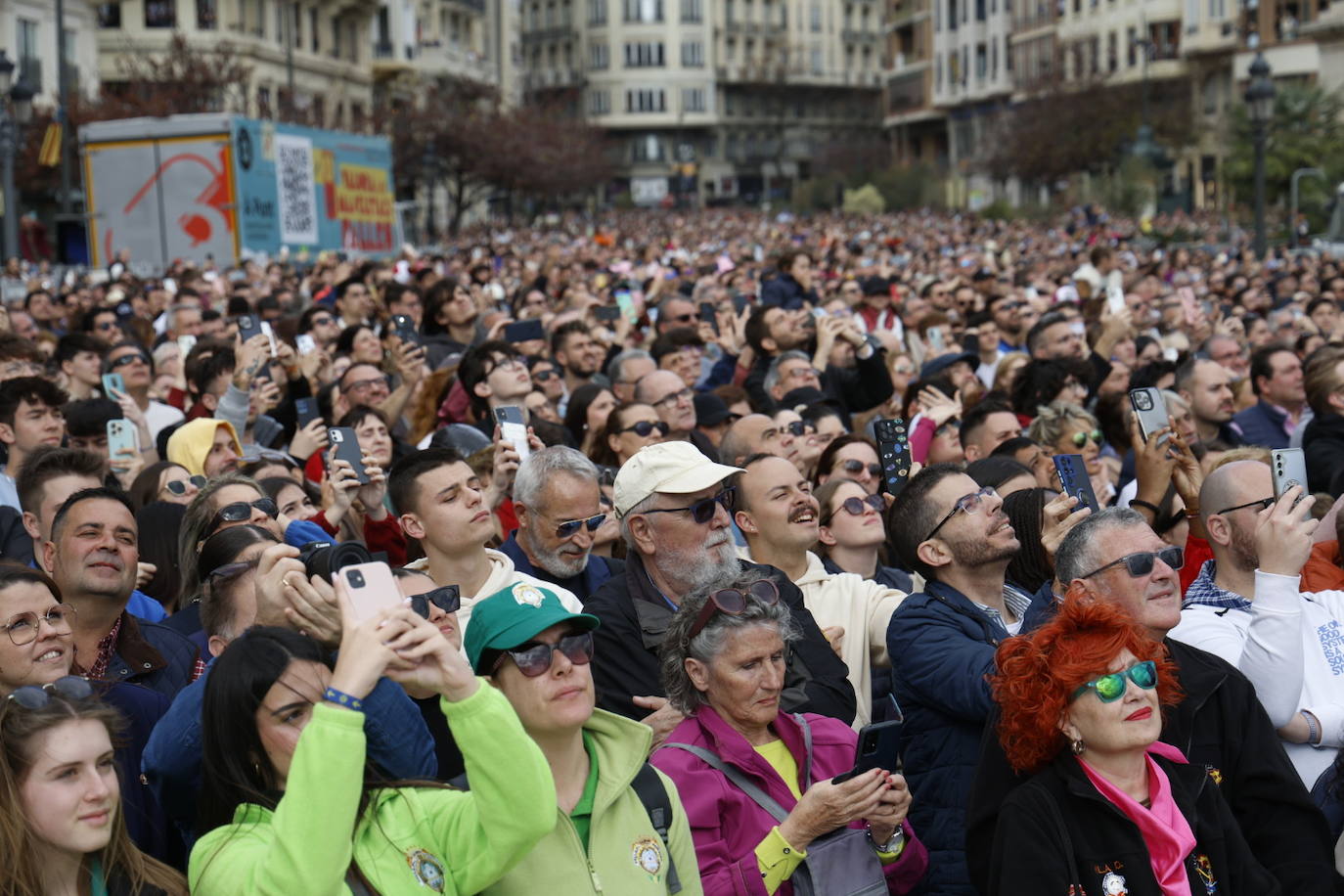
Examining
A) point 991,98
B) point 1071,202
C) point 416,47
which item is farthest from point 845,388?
point 991,98

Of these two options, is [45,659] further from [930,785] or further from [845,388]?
[845,388]

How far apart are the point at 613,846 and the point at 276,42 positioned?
61380 millimetres

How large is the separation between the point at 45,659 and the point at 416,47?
245 feet

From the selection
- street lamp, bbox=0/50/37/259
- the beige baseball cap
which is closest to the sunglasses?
the beige baseball cap

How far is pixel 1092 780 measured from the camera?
4363mm

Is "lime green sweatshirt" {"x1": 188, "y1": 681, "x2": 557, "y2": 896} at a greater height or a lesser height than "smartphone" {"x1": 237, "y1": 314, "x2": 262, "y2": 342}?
lesser

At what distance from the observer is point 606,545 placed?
7.64 m

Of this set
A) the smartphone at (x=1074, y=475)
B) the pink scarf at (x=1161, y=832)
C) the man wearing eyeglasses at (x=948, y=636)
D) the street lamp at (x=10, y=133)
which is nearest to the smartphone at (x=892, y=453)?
the smartphone at (x=1074, y=475)

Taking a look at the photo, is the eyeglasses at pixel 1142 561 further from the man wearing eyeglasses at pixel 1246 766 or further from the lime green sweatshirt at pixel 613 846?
the lime green sweatshirt at pixel 613 846

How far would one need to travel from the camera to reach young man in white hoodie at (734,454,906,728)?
236 inches

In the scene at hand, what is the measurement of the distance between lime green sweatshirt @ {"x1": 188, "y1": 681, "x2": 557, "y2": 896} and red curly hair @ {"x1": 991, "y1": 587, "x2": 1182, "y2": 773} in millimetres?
1256

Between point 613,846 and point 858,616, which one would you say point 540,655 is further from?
point 858,616

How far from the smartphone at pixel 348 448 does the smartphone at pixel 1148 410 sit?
10.7ft

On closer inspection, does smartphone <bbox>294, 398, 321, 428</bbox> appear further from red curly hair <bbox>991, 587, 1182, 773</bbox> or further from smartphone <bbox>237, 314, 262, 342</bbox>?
red curly hair <bbox>991, 587, 1182, 773</bbox>
